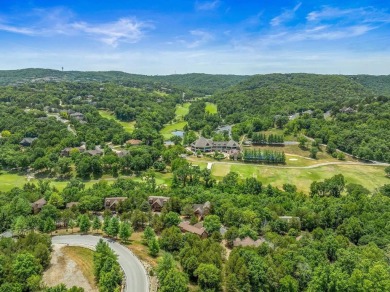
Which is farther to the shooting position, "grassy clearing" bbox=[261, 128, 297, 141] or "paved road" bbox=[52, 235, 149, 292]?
"grassy clearing" bbox=[261, 128, 297, 141]

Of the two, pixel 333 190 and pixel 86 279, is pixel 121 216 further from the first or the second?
pixel 333 190

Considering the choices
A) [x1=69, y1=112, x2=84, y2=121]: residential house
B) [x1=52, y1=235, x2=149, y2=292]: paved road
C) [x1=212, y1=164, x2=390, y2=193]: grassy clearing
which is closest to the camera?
[x1=52, y1=235, x2=149, y2=292]: paved road

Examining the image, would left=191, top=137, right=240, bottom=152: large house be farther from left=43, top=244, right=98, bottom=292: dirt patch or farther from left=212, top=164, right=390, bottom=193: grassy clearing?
left=43, top=244, right=98, bottom=292: dirt patch

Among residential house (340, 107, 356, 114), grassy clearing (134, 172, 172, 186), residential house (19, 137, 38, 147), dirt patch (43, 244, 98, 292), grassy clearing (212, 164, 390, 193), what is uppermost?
residential house (340, 107, 356, 114)

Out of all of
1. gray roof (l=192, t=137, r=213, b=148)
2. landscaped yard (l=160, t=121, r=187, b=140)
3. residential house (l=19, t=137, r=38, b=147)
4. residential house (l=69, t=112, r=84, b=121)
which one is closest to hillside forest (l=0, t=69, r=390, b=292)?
residential house (l=19, t=137, r=38, b=147)

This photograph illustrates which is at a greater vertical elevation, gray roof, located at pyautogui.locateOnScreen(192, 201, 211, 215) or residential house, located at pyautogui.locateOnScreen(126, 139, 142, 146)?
residential house, located at pyautogui.locateOnScreen(126, 139, 142, 146)

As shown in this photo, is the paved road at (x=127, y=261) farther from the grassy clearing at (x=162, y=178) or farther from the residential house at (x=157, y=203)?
the grassy clearing at (x=162, y=178)
